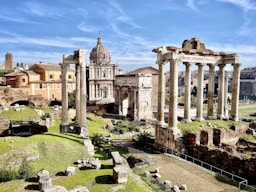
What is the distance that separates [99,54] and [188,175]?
56063 millimetres

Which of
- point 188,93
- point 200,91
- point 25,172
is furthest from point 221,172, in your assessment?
point 25,172

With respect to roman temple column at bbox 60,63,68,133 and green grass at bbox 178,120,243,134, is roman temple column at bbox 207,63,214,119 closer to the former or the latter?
green grass at bbox 178,120,243,134

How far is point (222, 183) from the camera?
14.4 m

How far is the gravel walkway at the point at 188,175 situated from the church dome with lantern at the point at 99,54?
5129 cm

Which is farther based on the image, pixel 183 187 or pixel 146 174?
pixel 146 174

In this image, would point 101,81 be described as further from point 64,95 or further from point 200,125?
point 200,125

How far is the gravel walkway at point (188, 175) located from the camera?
13828mm

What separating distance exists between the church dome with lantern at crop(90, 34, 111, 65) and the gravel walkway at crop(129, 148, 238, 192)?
168 feet

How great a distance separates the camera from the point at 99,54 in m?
67.5

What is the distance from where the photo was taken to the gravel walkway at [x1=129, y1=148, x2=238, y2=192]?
13828 mm

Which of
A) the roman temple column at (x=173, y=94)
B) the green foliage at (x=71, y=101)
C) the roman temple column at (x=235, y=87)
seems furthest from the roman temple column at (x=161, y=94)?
the green foliage at (x=71, y=101)

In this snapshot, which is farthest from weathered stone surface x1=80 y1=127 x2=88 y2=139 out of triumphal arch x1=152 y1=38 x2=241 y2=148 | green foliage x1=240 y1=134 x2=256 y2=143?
green foliage x1=240 y1=134 x2=256 y2=143

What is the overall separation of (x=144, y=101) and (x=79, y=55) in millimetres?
25839

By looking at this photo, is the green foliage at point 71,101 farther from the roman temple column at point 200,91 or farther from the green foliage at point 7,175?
the green foliage at point 7,175
